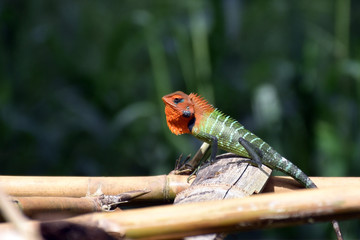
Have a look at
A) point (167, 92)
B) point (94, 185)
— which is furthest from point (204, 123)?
point (167, 92)

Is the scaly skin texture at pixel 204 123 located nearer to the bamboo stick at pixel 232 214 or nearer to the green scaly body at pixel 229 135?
the green scaly body at pixel 229 135

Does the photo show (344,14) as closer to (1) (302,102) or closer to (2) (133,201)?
(1) (302,102)

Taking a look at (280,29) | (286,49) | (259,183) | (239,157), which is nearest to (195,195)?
(259,183)

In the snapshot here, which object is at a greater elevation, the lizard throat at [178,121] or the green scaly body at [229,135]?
the lizard throat at [178,121]

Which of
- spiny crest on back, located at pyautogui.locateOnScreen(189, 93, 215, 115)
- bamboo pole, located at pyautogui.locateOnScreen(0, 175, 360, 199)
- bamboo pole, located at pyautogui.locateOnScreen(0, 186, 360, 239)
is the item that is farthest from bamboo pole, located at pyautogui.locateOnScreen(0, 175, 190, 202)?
bamboo pole, located at pyautogui.locateOnScreen(0, 186, 360, 239)

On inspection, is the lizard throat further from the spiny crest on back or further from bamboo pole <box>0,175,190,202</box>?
bamboo pole <box>0,175,190,202</box>

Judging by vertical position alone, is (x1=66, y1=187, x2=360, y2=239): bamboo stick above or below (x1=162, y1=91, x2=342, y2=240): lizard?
above

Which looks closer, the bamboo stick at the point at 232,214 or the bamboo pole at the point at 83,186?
the bamboo stick at the point at 232,214

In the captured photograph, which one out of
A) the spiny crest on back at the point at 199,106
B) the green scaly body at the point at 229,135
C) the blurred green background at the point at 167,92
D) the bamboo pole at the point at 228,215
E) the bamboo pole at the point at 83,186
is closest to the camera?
the bamboo pole at the point at 228,215

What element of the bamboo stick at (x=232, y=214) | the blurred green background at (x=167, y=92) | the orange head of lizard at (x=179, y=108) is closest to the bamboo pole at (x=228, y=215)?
the bamboo stick at (x=232, y=214)
